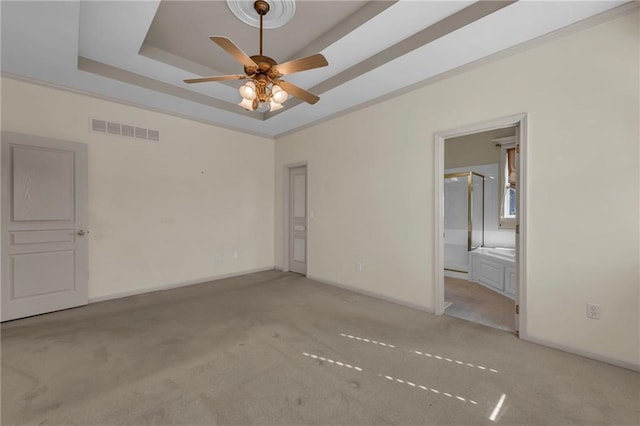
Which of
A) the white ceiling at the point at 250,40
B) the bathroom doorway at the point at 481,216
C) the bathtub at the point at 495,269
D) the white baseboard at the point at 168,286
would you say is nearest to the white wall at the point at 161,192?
the white baseboard at the point at 168,286

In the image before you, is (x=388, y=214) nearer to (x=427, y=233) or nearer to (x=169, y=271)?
(x=427, y=233)

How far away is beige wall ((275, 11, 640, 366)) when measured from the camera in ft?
7.23

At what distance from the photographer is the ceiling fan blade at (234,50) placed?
1.88 meters

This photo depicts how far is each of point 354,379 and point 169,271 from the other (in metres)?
3.57

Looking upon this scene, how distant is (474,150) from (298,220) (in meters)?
3.73

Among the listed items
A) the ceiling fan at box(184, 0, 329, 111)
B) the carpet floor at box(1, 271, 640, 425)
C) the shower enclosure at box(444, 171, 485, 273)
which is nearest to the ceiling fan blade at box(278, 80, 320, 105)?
the ceiling fan at box(184, 0, 329, 111)

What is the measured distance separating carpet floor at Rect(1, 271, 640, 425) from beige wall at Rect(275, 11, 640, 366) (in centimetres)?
38

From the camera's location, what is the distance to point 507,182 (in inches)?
200

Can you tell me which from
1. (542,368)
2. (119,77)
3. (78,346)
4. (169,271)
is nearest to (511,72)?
(542,368)

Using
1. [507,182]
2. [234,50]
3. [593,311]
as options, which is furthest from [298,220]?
[593,311]

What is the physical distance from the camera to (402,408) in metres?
1.76

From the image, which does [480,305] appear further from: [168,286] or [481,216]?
[168,286]

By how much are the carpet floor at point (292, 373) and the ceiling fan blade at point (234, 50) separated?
2395mm

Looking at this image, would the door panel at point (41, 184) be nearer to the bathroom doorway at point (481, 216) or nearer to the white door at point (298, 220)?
the white door at point (298, 220)
